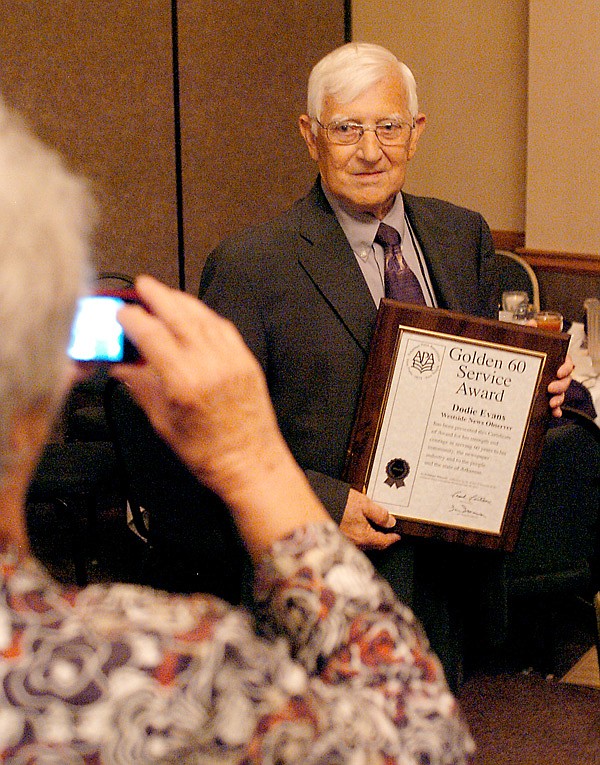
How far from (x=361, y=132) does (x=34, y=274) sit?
54.5 inches

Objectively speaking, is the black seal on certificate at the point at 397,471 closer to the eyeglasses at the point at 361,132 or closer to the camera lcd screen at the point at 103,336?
the eyeglasses at the point at 361,132

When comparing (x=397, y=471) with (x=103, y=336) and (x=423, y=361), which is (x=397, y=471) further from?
(x=103, y=336)

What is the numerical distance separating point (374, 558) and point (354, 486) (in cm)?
17

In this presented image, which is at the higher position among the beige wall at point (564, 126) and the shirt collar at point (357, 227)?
the beige wall at point (564, 126)

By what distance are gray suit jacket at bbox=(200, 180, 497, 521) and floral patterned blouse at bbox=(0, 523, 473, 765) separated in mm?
1035

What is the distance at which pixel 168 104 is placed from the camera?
16.3ft

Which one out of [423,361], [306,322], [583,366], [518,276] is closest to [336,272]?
[306,322]

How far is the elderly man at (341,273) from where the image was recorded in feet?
6.04

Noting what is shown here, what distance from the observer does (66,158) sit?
4691 millimetres

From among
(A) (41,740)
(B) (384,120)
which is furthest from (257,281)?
(A) (41,740)

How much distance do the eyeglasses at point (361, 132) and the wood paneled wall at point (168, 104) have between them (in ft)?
9.69

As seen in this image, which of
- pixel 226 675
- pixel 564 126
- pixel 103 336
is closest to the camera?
pixel 226 675
